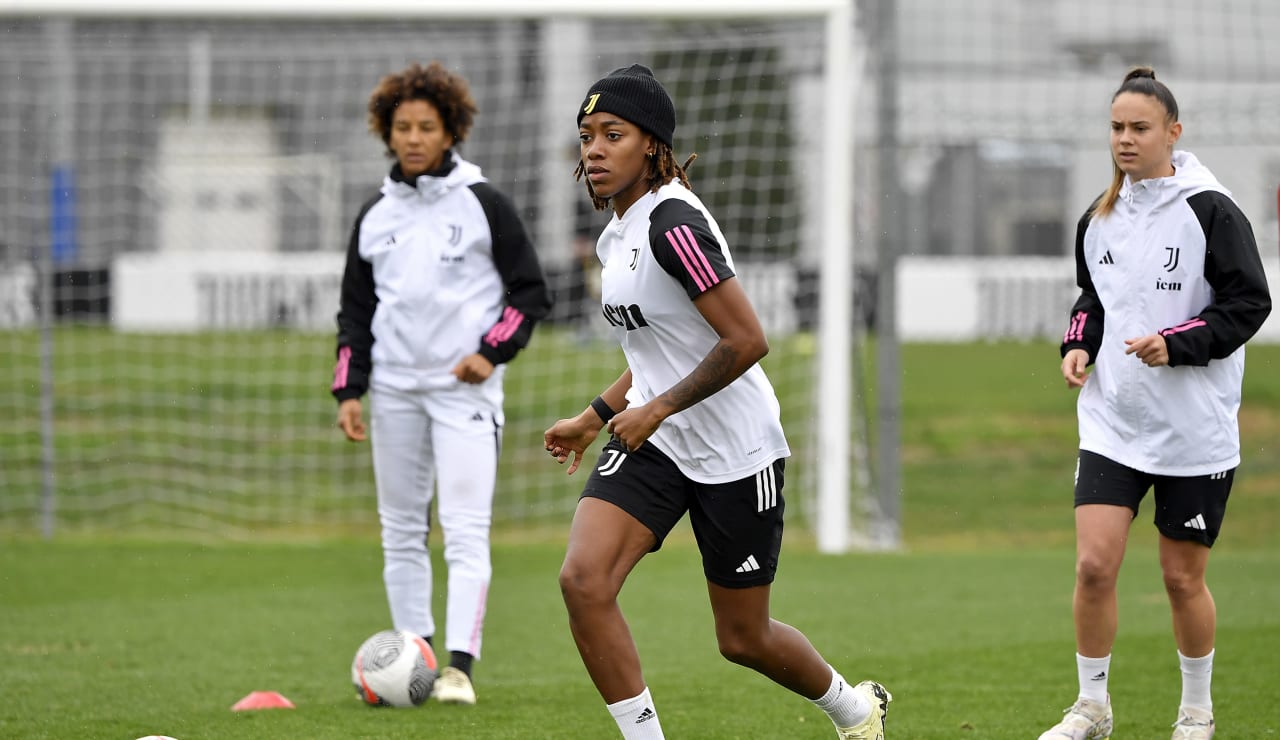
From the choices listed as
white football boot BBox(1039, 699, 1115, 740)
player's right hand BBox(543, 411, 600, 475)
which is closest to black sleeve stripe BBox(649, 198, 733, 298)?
player's right hand BBox(543, 411, 600, 475)

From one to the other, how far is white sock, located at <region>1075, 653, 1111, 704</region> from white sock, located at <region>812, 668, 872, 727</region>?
0.85m

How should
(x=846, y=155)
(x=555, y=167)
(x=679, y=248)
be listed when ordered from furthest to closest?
(x=555, y=167), (x=846, y=155), (x=679, y=248)

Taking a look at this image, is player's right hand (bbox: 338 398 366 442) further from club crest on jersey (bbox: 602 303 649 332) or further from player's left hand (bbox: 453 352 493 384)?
club crest on jersey (bbox: 602 303 649 332)

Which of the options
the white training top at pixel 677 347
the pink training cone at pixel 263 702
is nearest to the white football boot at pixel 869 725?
the white training top at pixel 677 347

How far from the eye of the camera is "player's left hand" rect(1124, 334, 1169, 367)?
15.9ft

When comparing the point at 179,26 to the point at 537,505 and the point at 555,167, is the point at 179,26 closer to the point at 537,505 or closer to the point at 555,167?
the point at 555,167

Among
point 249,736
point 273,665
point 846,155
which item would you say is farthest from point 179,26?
point 249,736

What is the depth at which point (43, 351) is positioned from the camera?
11125 mm

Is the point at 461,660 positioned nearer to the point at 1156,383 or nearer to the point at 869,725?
the point at 869,725

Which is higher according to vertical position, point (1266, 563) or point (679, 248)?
point (679, 248)

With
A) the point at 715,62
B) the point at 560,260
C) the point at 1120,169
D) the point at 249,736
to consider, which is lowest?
the point at 249,736

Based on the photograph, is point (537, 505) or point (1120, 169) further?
point (537, 505)

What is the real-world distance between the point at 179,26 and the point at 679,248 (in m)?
9.08

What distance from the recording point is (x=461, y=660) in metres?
6.05
